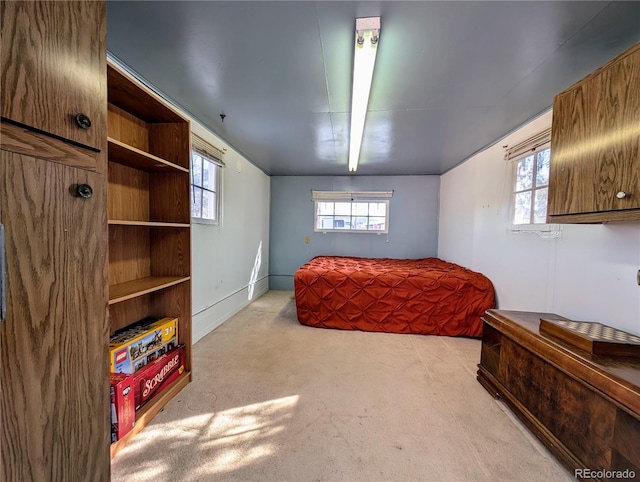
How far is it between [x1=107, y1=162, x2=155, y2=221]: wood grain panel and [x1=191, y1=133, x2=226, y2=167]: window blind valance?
82cm

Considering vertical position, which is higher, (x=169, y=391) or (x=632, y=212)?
(x=632, y=212)

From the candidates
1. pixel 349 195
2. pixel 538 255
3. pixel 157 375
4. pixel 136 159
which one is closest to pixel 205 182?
pixel 136 159

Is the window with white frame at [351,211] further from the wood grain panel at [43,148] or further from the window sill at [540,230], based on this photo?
the wood grain panel at [43,148]

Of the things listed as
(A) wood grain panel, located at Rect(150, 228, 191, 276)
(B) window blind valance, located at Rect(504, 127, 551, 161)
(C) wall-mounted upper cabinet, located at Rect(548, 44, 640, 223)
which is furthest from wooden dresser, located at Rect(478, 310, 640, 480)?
(A) wood grain panel, located at Rect(150, 228, 191, 276)

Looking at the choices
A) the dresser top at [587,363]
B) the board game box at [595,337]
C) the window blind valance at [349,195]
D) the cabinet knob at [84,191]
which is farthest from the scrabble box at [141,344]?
the window blind valance at [349,195]

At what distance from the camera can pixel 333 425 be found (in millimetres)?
1500

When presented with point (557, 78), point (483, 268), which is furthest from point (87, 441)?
point (483, 268)

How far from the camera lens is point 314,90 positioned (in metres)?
1.88

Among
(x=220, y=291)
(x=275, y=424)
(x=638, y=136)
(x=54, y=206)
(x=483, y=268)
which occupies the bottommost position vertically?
(x=275, y=424)

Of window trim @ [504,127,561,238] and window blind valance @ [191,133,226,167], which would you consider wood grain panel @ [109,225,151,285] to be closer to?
window blind valance @ [191,133,226,167]

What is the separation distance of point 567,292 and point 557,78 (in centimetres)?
155

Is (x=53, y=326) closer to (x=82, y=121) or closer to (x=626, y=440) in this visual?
(x=82, y=121)

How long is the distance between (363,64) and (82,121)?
1.44 meters

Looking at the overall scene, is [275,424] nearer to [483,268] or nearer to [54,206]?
[54,206]
